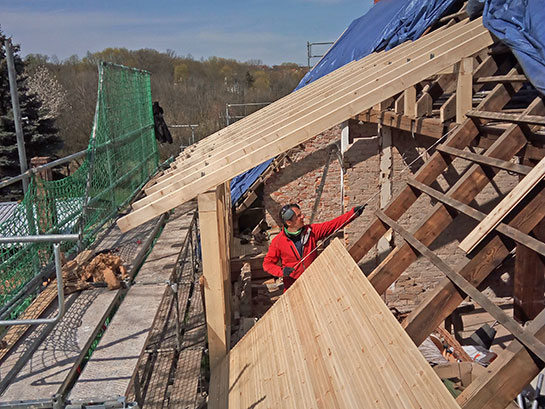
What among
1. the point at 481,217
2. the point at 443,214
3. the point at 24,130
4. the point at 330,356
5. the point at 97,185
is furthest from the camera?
the point at 24,130

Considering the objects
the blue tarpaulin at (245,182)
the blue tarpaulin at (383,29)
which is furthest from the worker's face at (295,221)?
the blue tarpaulin at (245,182)

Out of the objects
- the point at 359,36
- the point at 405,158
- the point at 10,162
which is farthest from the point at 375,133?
the point at 10,162

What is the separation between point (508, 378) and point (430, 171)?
249 centimetres

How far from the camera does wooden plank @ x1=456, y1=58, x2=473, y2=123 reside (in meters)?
5.22

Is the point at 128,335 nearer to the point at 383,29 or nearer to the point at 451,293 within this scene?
the point at 451,293

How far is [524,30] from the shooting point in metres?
4.70

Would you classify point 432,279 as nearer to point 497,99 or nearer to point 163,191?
point 497,99

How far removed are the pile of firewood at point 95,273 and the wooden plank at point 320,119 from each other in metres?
1.20

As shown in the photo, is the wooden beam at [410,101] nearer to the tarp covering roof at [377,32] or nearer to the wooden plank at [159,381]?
the tarp covering roof at [377,32]

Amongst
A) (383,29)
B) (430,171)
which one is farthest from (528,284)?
(383,29)

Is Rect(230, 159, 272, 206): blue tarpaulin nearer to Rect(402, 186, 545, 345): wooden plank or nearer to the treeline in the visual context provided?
Rect(402, 186, 545, 345): wooden plank

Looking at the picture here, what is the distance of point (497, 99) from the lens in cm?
498

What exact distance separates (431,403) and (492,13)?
4.01 metres

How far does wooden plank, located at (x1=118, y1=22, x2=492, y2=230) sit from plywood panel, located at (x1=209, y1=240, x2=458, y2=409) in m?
1.19
